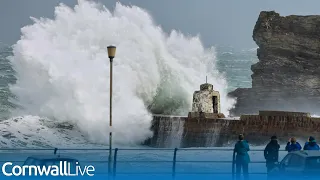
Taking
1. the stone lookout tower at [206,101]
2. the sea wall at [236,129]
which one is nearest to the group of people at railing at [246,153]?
the sea wall at [236,129]

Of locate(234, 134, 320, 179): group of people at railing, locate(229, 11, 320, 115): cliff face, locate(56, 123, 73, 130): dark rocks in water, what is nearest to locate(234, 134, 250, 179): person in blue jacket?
locate(234, 134, 320, 179): group of people at railing

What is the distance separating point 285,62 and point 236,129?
2904 cm

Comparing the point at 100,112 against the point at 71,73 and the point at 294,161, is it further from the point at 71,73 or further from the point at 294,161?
the point at 294,161

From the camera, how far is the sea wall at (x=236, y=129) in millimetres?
28266

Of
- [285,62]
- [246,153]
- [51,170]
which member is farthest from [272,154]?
[285,62]

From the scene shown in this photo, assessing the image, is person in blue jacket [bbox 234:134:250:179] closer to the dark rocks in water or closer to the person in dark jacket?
the person in dark jacket

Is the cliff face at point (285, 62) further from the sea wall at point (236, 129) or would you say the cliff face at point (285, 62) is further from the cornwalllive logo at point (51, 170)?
the cornwalllive logo at point (51, 170)

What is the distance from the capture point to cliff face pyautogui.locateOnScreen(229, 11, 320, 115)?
5459 cm

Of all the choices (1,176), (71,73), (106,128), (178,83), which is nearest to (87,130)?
(106,128)

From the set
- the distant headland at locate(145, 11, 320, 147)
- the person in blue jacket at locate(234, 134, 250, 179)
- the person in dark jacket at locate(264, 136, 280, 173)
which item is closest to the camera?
the person in blue jacket at locate(234, 134, 250, 179)

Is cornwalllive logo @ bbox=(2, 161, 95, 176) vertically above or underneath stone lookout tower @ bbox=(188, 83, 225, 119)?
underneath

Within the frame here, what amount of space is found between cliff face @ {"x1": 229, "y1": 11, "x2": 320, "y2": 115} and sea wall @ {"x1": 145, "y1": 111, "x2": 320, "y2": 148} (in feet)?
77.0

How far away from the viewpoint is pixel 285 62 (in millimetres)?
57000

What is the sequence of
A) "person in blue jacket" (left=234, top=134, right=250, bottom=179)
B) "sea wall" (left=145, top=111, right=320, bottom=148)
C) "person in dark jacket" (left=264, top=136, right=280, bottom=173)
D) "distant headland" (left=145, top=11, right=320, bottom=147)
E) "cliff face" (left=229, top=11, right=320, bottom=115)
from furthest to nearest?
"cliff face" (left=229, top=11, right=320, bottom=115)
"distant headland" (left=145, top=11, right=320, bottom=147)
"sea wall" (left=145, top=111, right=320, bottom=148)
"person in dark jacket" (left=264, top=136, right=280, bottom=173)
"person in blue jacket" (left=234, top=134, right=250, bottom=179)
